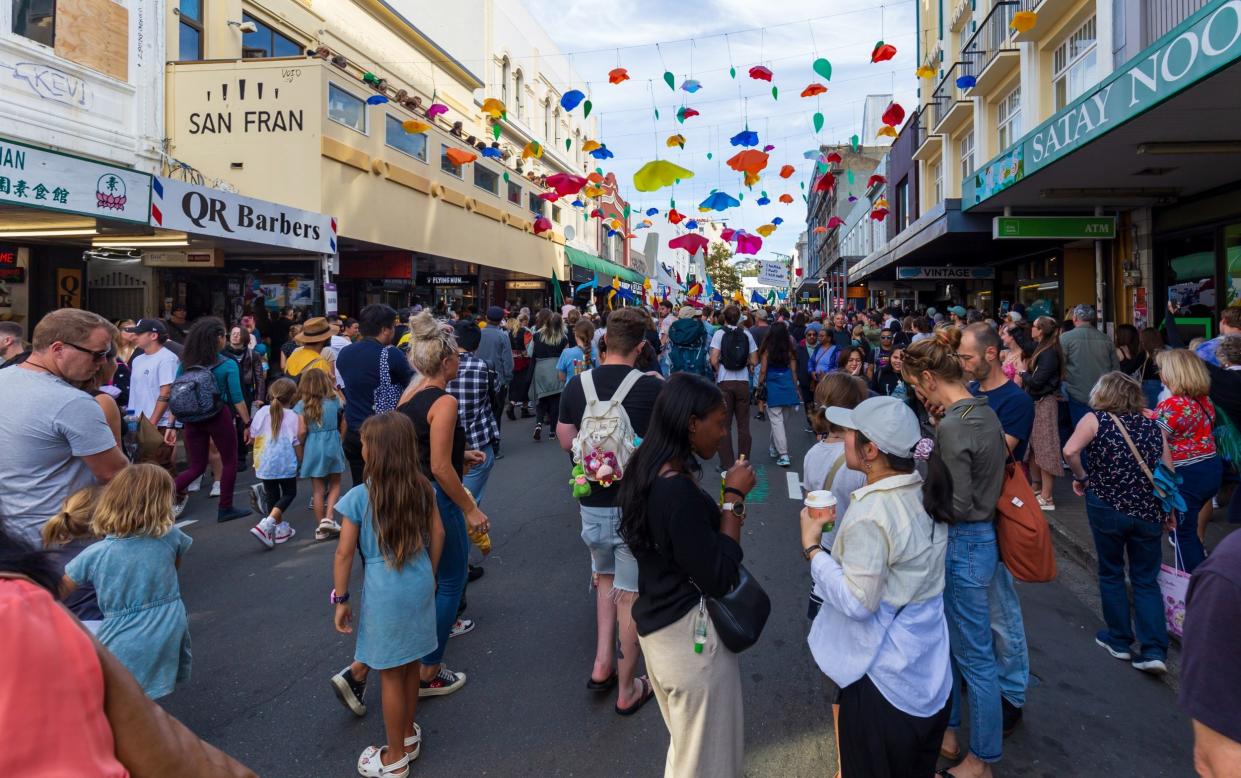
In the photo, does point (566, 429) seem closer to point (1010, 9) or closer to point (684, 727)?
point (684, 727)

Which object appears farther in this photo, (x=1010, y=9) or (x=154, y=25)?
(x=1010, y=9)

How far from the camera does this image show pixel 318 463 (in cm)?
664

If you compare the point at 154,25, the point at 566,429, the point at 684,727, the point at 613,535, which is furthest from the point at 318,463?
the point at 154,25

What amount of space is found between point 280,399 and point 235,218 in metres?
6.11

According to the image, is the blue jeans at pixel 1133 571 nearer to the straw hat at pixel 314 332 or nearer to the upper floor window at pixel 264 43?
the straw hat at pixel 314 332

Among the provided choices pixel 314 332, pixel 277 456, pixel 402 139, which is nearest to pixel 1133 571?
pixel 277 456

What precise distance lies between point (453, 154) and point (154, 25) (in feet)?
21.0

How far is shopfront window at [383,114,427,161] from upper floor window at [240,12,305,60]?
2.50 m

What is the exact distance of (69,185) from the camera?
29.0 ft

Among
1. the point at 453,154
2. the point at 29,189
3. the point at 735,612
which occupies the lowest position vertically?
the point at 735,612

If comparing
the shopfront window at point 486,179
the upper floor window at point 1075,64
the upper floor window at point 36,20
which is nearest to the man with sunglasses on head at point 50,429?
the upper floor window at point 36,20

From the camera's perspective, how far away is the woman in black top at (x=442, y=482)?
3898 millimetres

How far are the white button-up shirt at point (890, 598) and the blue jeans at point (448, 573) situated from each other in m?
2.09

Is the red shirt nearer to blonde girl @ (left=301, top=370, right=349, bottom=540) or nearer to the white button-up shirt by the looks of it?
the white button-up shirt
